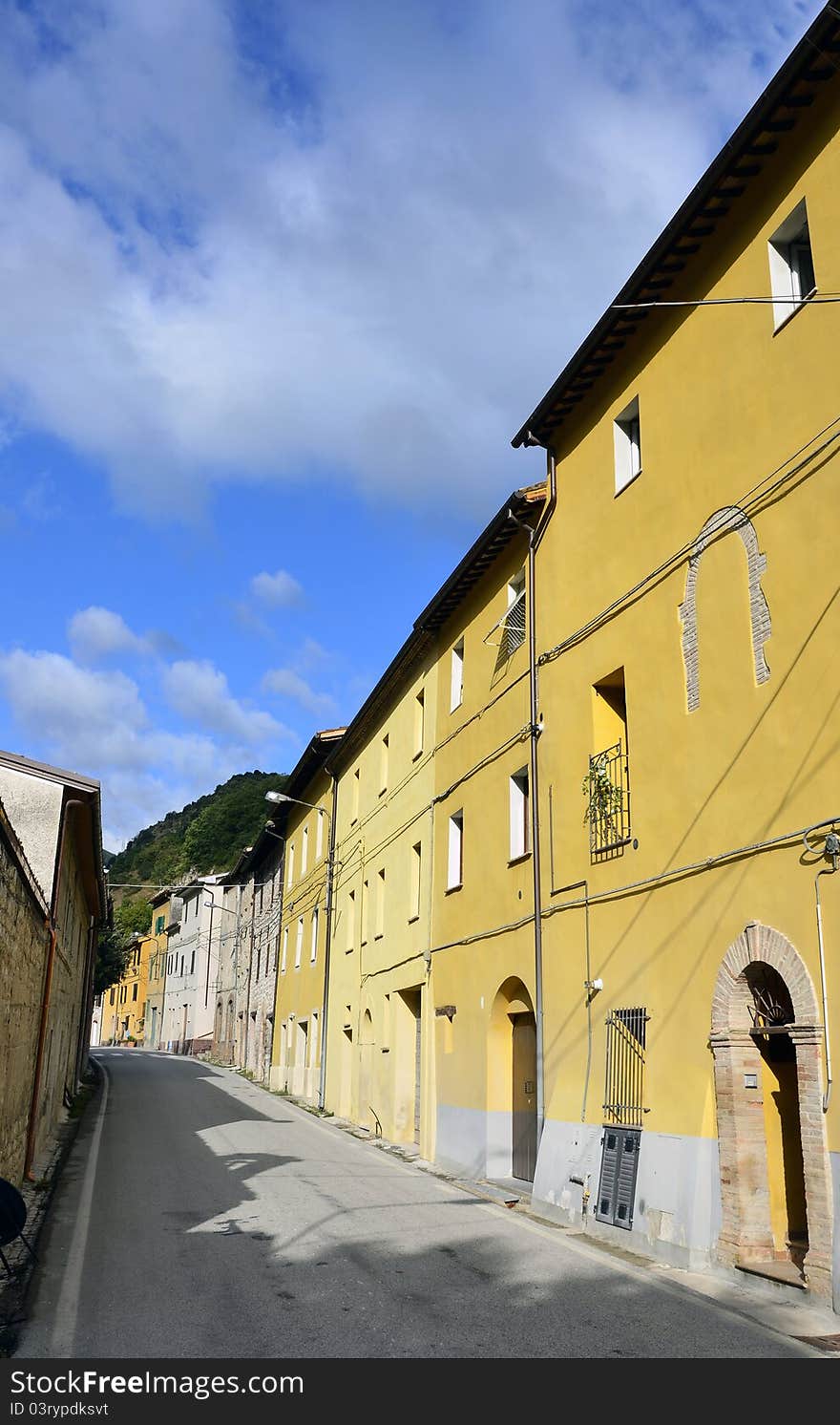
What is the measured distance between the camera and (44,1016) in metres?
14.7

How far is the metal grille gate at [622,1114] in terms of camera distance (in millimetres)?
10570

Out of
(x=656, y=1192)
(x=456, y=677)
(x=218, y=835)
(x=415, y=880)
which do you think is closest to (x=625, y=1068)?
(x=656, y=1192)

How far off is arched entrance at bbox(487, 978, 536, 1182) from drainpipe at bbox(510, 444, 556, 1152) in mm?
1046

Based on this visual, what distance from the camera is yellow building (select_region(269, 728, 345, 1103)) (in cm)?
2969

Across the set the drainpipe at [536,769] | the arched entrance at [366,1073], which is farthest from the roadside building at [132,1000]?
the drainpipe at [536,769]

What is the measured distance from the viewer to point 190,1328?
22.7 feet

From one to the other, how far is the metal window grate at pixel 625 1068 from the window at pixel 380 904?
1168cm

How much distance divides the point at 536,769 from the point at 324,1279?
715 centimetres

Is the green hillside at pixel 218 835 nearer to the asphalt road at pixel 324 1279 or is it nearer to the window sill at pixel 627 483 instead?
the asphalt road at pixel 324 1279

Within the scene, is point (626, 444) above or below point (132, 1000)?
above

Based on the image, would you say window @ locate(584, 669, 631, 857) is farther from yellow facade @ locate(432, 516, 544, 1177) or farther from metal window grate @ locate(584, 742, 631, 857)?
yellow facade @ locate(432, 516, 544, 1177)

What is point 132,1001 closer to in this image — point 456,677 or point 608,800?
point 456,677

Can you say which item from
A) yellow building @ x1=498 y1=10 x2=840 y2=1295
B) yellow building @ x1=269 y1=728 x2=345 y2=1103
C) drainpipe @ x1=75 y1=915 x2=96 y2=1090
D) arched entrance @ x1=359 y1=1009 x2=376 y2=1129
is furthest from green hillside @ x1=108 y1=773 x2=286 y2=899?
yellow building @ x1=498 y1=10 x2=840 y2=1295

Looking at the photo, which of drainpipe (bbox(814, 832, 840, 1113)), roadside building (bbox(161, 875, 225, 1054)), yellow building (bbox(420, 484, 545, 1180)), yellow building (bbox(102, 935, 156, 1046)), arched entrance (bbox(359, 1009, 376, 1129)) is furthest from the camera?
yellow building (bbox(102, 935, 156, 1046))
